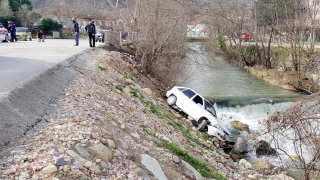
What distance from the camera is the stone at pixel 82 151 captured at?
17.4 ft

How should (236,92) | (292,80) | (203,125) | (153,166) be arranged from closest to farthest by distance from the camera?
1. (153,166)
2. (203,125)
3. (236,92)
4. (292,80)

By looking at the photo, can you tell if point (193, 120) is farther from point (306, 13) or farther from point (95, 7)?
point (95, 7)

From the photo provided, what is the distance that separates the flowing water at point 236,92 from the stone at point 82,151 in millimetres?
9650

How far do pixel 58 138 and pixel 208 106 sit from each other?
1155cm

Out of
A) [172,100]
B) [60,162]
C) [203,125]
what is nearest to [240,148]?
[203,125]

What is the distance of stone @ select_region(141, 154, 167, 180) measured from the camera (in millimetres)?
6094

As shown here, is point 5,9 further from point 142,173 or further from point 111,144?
point 142,173

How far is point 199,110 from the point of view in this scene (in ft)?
52.0

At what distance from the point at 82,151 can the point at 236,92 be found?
2098cm

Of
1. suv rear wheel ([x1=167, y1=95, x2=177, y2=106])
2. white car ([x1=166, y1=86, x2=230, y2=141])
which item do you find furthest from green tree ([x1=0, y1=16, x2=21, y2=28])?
white car ([x1=166, y1=86, x2=230, y2=141])

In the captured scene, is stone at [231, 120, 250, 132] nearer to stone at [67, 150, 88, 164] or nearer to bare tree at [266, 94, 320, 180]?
bare tree at [266, 94, 320, 180]

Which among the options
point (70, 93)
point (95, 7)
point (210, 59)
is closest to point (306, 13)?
point (210, 59)

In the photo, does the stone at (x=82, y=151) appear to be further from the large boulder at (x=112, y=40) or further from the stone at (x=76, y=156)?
the large boulder at (x=112, y=40)

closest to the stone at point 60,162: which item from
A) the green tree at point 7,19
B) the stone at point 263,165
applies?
the stone at point 263,165
